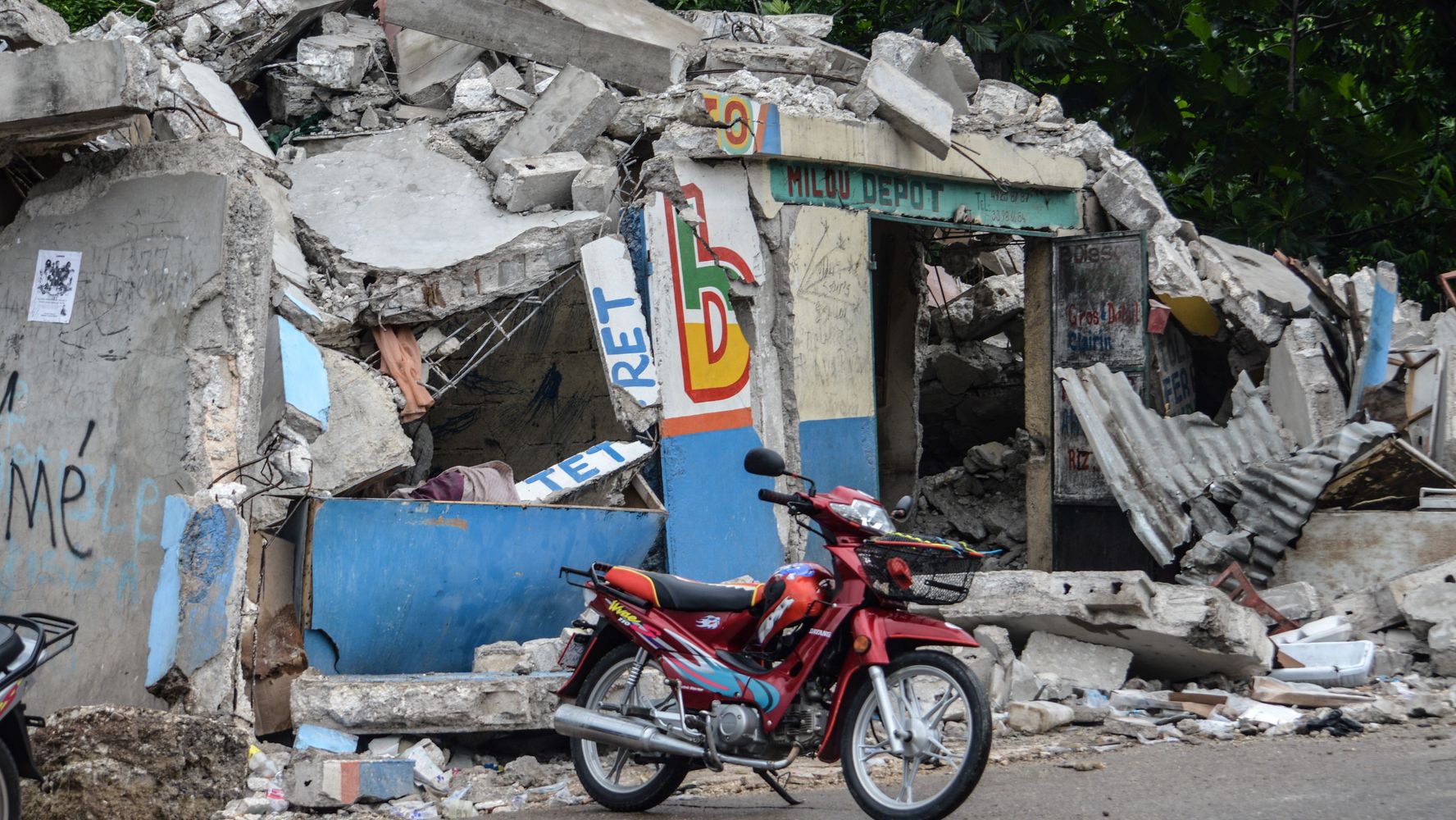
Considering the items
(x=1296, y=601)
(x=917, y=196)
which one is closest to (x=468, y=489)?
(x=917, y=196)

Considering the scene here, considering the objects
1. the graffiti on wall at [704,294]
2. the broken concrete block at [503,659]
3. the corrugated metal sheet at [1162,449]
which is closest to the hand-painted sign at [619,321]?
the graffiti on wall at [704,294]

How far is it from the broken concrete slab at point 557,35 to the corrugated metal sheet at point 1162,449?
3707 millimetres

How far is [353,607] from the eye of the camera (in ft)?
22.1

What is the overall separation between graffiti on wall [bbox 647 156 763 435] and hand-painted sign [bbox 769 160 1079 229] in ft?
1.50

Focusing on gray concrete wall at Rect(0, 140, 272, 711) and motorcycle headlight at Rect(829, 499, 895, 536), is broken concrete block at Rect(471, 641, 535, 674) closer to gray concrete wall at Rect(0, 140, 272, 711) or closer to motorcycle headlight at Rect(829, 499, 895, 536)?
gray concrete wall at Rect(0, 140, 272, 711)

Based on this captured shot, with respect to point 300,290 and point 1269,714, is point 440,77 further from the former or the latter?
point 1269,714

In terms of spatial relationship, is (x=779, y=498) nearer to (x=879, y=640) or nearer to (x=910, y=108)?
(x=879, y=640)

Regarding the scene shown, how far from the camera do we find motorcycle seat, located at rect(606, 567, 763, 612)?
16.7ft

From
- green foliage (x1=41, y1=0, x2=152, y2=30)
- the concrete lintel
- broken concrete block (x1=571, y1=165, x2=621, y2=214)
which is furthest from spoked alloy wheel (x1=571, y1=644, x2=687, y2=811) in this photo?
green foliage (x1=41, y1=0, x2=152, y2=30)

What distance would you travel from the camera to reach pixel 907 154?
33.2 ft

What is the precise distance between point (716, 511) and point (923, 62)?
4.20 m

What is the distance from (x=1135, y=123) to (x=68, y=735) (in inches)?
433

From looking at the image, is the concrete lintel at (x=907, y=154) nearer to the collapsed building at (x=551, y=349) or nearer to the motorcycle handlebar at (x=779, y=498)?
the collapsed building at (x=551, y=349)

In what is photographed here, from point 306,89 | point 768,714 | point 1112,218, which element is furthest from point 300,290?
point 1112,218
